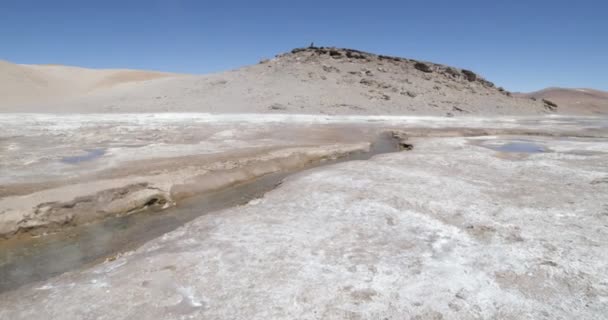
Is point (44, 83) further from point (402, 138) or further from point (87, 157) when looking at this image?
point (402, 138)

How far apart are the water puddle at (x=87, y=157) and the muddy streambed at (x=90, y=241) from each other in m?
3.25

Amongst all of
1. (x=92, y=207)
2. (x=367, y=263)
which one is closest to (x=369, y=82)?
(x=92, y=207)

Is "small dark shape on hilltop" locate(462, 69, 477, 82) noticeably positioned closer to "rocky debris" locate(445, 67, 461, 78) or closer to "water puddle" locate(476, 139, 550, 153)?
"rocky debris" locate(445, 67, 461, 78)

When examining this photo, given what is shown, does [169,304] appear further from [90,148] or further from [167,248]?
[90,148]

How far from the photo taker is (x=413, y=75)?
1331 inches

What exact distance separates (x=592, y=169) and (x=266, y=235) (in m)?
7.30

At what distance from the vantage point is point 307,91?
27953mm

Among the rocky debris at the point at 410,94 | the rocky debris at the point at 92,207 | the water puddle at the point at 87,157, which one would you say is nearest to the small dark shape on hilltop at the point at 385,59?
the rocky debris at the point at 410,94

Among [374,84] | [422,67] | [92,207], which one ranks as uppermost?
[422,67]

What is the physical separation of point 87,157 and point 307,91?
68.4 feet

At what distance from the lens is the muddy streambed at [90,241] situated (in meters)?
4.03

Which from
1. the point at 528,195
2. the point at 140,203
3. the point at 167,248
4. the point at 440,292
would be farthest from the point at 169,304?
the point at 528,195

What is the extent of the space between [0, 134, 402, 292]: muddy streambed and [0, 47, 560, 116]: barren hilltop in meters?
17.9

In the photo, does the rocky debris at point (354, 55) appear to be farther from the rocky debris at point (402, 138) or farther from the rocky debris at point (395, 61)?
the rocky debris at point (402, 138)
